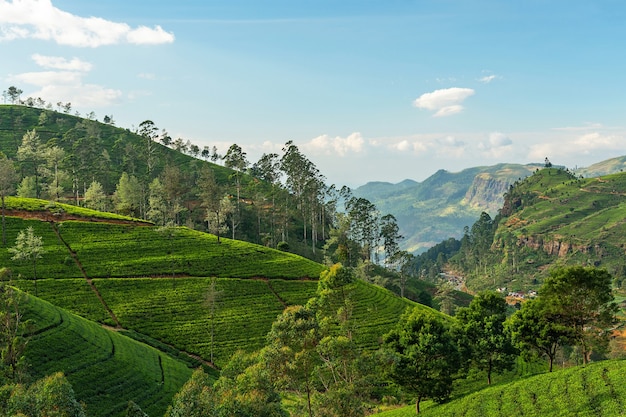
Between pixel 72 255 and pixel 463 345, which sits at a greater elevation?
pixel 72 255

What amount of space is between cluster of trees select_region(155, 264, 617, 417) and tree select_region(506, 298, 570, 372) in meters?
0.12

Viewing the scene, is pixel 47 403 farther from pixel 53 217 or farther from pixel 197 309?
pixel 53 217

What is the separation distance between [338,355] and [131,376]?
2851cm

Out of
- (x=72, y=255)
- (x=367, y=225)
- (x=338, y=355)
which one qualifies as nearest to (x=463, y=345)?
(x=338, y=355)

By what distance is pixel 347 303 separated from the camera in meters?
66.2

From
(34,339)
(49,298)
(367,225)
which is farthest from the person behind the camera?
(367,225)

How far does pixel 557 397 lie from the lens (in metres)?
36.2

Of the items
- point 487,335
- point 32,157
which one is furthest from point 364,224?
point 32,157

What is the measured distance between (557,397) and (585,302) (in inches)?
614

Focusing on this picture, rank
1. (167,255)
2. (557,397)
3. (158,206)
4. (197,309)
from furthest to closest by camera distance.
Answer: (158,206) < (167,255) < (197,309) < (557,397)

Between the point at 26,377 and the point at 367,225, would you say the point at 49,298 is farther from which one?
the point at 367,225

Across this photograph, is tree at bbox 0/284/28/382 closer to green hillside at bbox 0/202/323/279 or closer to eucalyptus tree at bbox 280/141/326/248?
green hillside at bbox 0/202/323/279

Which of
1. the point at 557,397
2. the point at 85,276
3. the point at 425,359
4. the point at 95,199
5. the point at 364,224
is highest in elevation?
the point at 95,199

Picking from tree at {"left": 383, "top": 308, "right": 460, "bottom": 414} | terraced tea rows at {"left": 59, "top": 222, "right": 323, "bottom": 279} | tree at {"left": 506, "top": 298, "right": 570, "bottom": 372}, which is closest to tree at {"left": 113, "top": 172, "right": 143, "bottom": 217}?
terraced tea rows at {"left": 59, "top": 222, "right": 323, "bottom": 279}
